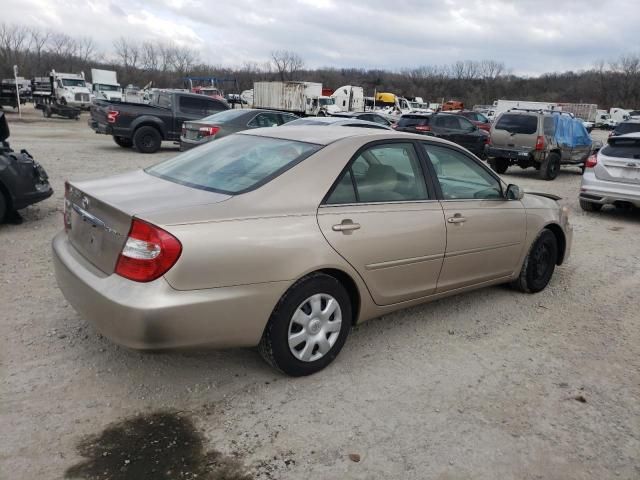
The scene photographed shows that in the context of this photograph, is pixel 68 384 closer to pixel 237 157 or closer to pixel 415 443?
pixel 237 157

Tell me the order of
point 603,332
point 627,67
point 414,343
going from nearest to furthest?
1. point 414,343
2. point 603,332
3. point 627,67

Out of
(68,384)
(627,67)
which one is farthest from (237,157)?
(627,67)

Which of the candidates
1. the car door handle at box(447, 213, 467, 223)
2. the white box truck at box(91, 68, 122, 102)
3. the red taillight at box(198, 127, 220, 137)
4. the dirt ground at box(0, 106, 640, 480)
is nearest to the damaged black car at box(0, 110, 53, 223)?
the dirt ground at box(0, 106, 640, 480)

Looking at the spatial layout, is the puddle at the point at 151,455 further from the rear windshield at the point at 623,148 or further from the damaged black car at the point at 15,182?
the rear windshield at the point at 623,148

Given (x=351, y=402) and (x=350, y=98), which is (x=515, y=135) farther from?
(x=350, y=98)

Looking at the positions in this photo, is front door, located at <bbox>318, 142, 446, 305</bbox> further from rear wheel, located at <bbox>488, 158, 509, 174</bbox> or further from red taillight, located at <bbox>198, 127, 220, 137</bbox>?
rear wheel, located at <bbox>488, 158, 509, 174</bbox>

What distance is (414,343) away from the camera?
13.1ft

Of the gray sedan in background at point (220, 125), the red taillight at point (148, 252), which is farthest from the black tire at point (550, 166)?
the red taillight at point (148, 252)

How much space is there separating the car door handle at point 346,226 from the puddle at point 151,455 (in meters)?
1.40

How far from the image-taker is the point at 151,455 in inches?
102

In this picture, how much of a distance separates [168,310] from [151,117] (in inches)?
539

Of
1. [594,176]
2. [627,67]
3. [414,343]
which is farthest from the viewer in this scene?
[627,67]

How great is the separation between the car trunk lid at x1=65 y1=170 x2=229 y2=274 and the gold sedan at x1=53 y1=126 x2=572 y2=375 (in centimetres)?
1

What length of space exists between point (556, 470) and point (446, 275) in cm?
169
